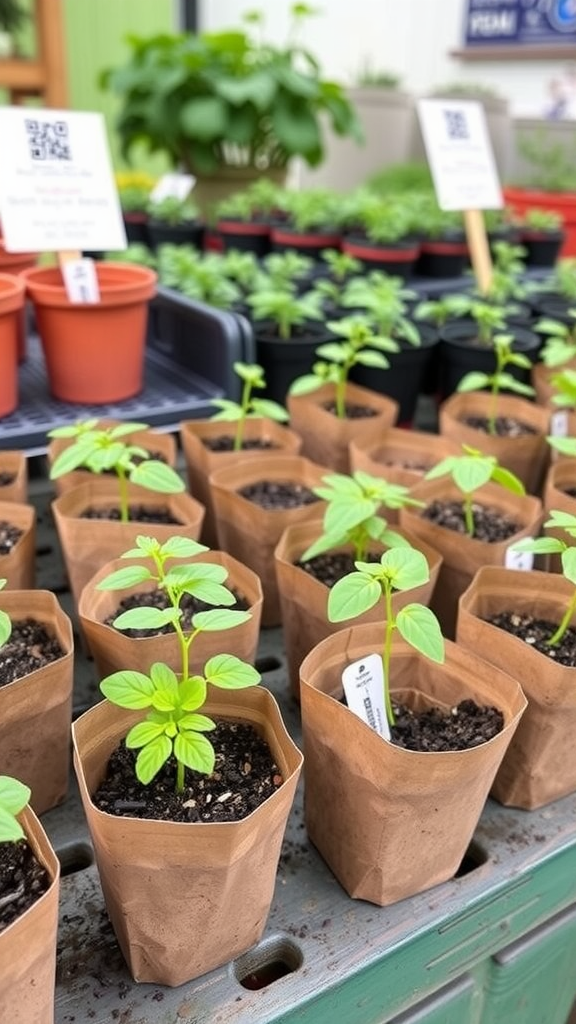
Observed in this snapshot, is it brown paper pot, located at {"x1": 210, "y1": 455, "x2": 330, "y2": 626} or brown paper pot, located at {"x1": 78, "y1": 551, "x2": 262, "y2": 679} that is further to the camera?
brown paper pot, located at {"x1": 210, "y1": 455, "x2": 330, "y2": 626}

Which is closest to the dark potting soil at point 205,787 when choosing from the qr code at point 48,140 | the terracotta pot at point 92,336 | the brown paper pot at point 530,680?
the brown paper pot at point 530,680

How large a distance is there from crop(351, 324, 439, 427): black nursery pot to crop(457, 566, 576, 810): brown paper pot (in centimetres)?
75

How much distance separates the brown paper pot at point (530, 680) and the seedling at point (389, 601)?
0.12 meters

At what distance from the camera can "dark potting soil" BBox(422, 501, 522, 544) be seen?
1.06 meters

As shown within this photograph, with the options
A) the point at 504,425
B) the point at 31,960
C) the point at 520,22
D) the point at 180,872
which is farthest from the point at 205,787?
the point at 520,22

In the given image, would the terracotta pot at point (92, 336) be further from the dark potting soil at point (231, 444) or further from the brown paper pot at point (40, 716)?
the brown paper pot at point (40, 716)

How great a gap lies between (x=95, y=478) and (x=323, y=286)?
780mm

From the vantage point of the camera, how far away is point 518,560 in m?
0.99

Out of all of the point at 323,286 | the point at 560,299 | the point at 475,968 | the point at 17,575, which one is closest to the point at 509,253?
the point at 560,299

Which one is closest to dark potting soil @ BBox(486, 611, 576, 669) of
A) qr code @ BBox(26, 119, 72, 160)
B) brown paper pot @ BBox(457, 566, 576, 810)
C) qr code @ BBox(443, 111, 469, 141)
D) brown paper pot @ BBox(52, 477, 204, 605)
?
brown paper pot @ BBox(457, 566, 576, 810)

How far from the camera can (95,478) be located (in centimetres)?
111

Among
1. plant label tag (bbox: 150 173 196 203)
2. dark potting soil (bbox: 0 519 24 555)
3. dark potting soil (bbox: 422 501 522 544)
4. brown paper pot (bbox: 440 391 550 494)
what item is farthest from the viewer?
plant label tag (bbox: 150 173 196 203)

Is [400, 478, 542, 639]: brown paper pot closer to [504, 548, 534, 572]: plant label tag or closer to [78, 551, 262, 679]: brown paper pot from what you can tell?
[504, 548, 534, 572]: plant label tag

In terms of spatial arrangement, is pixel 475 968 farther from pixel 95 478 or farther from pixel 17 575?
pixel 95 478
